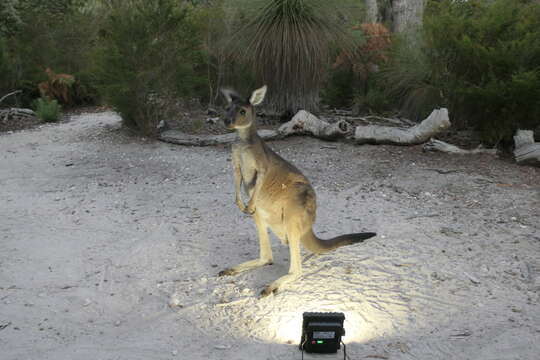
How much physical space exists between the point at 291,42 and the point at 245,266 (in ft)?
15.2

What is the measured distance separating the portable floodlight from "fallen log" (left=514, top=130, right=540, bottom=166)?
437 centimetres

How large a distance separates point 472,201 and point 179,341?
3.40 m

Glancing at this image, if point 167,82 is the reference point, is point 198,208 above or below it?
below

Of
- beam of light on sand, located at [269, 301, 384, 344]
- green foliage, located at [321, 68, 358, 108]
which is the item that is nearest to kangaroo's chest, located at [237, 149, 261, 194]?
beam of light on sand, located at [269, 301, 384, 344]

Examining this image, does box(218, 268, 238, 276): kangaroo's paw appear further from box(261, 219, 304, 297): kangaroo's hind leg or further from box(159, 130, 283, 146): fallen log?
box(159, 130, 283, 146): fallen log

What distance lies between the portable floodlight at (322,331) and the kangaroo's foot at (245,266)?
102cm

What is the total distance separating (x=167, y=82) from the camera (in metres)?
7.23

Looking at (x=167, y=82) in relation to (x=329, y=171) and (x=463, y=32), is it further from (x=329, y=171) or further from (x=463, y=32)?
(x=463, y=32)

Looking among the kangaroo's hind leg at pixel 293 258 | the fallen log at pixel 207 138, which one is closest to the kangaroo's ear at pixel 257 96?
the kangaroo's hind leg at pixel 293 258

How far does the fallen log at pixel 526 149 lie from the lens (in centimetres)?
591

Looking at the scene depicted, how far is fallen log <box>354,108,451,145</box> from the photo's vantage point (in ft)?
20.6

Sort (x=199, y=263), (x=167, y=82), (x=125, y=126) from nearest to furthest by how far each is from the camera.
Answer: (x=199, y=263) < (x=167, y=82) < (x=125, y=126)

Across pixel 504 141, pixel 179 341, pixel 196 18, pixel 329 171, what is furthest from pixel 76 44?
pixel 179 341

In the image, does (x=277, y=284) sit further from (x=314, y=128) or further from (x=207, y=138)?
(x=207, y=138)
